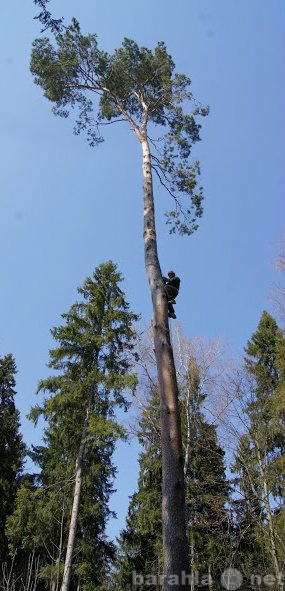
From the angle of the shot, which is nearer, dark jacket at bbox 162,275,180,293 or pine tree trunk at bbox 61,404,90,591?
dark jacket at bbox 162,275,180,293

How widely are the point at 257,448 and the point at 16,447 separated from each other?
35.5ft

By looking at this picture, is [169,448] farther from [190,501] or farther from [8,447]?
[8,447]

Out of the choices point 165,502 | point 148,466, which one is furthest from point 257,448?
point 165,502

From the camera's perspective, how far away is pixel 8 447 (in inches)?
779

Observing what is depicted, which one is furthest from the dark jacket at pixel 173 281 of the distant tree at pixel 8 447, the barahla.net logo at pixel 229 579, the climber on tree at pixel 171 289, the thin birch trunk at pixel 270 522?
the distant tree at pixel 8 447

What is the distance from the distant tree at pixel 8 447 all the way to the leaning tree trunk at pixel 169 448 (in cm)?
1431

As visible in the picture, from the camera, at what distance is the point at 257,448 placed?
13203 millimetres

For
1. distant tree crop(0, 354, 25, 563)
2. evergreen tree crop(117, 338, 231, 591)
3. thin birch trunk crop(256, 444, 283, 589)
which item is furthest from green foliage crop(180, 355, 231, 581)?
distant tree crop(0, 354, 25, 563)

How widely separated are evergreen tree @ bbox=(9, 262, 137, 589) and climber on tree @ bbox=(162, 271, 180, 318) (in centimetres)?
688

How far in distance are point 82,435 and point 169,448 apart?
906 centimetres

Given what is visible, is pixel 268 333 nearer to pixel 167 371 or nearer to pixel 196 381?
pixel 196 381

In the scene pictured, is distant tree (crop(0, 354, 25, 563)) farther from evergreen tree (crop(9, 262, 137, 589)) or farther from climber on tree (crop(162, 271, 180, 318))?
climber on tree (crop(162, 271, 180, 318))

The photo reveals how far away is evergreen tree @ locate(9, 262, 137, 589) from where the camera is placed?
13.8 metres

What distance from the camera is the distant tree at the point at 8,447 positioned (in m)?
18.2
